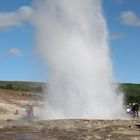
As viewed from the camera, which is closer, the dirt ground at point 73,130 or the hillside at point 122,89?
the dirt ground at point 73,130

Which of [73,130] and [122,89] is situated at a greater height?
[122,89]

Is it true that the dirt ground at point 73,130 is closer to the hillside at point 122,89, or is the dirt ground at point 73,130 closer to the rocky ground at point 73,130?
the rocky ground at point 73,130

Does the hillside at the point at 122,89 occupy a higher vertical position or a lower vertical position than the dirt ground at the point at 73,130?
higher

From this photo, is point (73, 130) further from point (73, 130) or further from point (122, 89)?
point (122, 89)

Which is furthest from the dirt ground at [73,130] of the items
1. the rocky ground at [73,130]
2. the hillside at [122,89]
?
the hillside at [122,89]

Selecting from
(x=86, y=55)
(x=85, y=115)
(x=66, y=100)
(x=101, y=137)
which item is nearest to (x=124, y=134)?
(x=101, y=137)

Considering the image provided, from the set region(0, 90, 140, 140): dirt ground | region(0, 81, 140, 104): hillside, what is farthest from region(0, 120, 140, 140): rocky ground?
region(0, 81, 140, 104): hillside

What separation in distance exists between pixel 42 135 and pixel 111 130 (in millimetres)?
3514

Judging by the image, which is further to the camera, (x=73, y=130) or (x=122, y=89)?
(x=122, y=89)

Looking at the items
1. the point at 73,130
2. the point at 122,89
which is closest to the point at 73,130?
the point at 73,130

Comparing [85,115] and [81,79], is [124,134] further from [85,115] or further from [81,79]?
[81,79]

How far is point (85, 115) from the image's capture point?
3177cm

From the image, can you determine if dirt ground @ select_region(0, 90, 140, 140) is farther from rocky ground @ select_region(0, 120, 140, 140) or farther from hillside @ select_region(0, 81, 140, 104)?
hillside @ select_region(0, 81, 140, 104)

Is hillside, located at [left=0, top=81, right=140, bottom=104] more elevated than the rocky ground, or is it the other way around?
hillside, located at [left=0, top=81, right=140, bottom=104]
